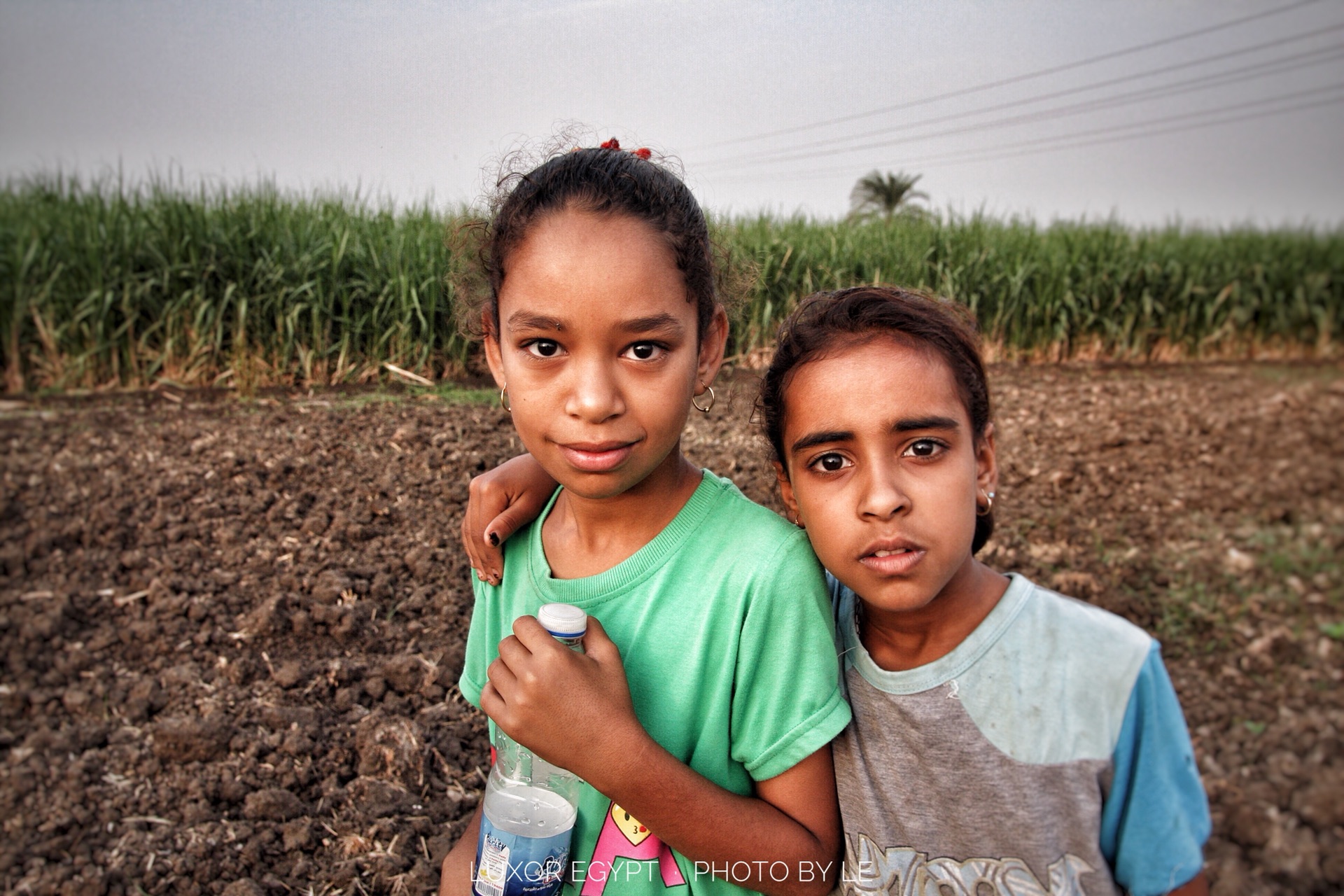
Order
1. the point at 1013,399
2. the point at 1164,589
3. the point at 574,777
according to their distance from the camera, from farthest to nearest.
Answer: the point at 1013,399
the point at 1164,589
the point at 574,777

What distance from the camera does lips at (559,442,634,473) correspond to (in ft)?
3.43

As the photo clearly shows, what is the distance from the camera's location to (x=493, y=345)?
1296 mm

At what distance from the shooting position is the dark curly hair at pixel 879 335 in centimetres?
113

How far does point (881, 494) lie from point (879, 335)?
0.23 meters

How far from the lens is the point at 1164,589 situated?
2.78m

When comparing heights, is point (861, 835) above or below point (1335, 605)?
below

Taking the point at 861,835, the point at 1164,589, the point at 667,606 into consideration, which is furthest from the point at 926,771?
the point at 1164,589

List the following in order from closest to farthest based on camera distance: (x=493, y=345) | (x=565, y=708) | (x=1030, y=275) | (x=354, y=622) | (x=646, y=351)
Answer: (x=565, y=708) < (x=646, y=351) < (x=493, y=345) < (x=354, y=622) < (x=1030, y=275)

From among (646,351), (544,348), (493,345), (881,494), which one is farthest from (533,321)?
(881,494)

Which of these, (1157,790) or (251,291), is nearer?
(1157,790)

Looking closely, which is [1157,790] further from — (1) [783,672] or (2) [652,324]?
(2) [652,324]

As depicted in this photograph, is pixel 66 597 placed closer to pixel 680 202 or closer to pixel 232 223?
pixel 680 202

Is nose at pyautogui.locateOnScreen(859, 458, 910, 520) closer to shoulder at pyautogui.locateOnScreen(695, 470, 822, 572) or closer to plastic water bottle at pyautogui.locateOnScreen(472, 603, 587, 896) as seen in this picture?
shoulder at pyautogui.locateOnScreen(695, 470, 822, 572)

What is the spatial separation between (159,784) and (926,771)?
175 centimetres
